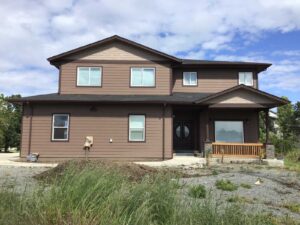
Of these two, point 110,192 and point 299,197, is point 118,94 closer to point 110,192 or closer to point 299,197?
point 299,197

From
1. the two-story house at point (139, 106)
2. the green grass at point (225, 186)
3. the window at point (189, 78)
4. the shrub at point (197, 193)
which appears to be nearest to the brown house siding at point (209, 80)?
the two-story house at point (139, 106)

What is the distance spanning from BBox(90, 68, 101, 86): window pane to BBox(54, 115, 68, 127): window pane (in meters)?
2.63

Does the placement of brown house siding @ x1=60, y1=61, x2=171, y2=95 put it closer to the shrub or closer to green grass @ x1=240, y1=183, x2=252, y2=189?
green grass @ x1=240, y1=183, x2=252, y2=189

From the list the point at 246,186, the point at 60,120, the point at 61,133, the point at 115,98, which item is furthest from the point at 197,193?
the point at 60,120

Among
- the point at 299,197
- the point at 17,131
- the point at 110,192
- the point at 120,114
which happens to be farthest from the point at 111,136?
the point at 17,131

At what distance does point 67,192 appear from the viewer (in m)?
4.68

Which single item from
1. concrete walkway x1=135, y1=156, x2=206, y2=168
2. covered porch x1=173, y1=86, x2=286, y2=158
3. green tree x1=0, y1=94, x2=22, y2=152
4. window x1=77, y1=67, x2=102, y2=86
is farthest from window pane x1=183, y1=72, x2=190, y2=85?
green tree x1=0, y1=94, x2=22, y2=152

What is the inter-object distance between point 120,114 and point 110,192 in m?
14.1

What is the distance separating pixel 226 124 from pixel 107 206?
56.3ft

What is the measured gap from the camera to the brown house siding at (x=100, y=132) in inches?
734

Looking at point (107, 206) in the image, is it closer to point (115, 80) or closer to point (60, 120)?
point (60, 120)

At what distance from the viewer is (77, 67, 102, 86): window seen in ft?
66.2

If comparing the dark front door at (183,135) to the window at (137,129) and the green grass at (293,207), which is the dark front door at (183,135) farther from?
the green grass at (293,207)

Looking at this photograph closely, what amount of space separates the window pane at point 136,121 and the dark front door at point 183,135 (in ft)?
11.0
